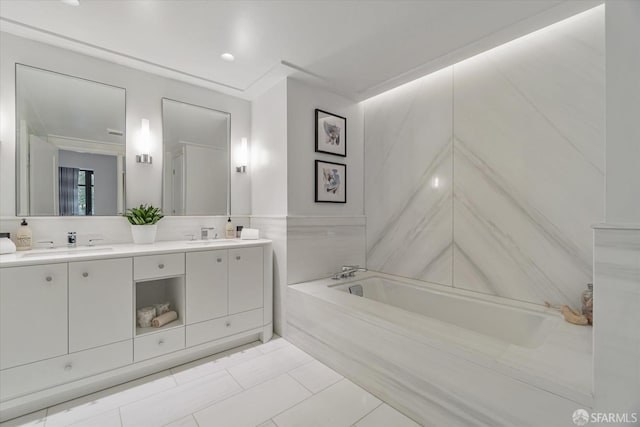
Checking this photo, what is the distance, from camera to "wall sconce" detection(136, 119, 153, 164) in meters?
2.39

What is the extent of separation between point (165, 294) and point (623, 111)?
307 cm

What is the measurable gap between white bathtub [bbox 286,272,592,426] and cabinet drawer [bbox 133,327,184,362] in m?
0.91

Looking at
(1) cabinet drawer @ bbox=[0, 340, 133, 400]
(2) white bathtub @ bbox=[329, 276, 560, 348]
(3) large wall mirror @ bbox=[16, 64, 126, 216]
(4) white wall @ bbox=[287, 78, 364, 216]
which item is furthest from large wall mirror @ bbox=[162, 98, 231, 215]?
(2) white bathtub @ bbox=[329, 276, 560, 348]

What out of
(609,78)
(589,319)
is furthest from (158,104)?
(589,319)

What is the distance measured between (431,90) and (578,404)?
2479mm

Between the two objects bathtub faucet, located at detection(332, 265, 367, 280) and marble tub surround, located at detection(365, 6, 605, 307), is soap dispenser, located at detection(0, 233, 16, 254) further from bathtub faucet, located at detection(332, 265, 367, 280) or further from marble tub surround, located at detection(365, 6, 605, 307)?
marble tub surround, located at detection(365, 6, 605, 307)

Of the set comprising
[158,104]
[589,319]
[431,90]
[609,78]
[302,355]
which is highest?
[431,90]

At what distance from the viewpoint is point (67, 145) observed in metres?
2.09

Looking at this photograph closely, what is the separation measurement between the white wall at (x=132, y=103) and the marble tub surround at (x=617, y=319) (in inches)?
111

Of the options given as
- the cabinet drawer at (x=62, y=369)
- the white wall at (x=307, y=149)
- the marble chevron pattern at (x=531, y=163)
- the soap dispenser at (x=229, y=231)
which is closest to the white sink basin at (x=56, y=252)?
the cabinet drawer at (x=62, y=369)

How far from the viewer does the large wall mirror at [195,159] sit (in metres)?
2.55

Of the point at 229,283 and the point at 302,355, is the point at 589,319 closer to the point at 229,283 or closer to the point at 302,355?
the point at 302,355

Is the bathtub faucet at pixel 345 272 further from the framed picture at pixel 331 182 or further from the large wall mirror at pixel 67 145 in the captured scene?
the large wall mirror at pixel 67 145

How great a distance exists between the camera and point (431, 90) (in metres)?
2.57
